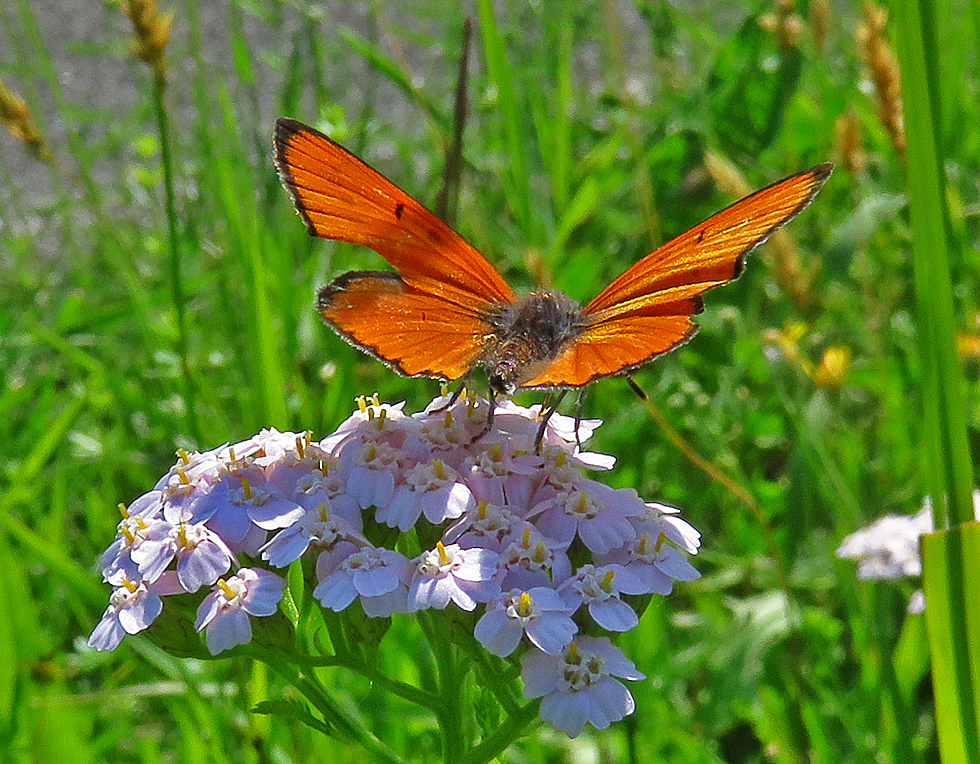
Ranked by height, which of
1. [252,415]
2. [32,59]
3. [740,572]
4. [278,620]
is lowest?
[740,572]

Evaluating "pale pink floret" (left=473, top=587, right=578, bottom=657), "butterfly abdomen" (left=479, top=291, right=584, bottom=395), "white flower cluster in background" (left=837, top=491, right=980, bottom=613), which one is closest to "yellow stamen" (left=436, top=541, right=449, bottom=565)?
"pale pink floret" (left=473, top=587, right=578, bottom=657)

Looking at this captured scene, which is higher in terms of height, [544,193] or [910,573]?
[544,193]

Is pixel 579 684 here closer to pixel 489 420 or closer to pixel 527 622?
pixel 527 622

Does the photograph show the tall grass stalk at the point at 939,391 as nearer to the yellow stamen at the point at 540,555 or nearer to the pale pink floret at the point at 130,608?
the yellow stamen at the point at 540,555

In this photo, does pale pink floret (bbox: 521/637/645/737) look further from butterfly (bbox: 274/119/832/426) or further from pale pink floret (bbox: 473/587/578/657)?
butterfly (bbox: 274/119/832/426)

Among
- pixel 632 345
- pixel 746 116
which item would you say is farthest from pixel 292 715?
pixel 746 116

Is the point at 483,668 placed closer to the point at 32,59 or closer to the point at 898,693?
the point at 898,693
